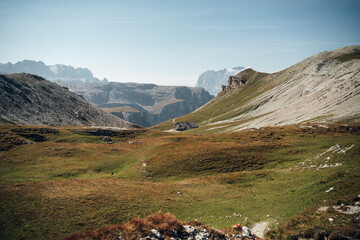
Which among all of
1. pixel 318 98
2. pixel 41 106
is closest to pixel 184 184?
pixel 318 98

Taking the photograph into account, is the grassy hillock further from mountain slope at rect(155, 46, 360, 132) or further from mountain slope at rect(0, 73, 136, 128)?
mountain slope at rect(0, 73, 136, 128)

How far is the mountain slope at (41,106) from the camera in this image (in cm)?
11188

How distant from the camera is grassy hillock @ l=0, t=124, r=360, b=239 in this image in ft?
60.7

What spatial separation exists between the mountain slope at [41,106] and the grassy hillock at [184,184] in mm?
60911

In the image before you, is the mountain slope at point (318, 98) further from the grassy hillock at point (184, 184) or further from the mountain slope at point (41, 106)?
the mountain slope at point (41, 106)

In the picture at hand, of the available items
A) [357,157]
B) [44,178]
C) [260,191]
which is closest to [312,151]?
[357,157]

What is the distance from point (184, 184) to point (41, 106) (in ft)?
431

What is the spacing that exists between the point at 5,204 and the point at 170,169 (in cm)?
2987

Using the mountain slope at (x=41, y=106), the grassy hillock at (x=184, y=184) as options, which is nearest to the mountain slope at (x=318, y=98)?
the grassy hillock at (x=184, y=184)

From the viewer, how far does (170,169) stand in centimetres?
4484

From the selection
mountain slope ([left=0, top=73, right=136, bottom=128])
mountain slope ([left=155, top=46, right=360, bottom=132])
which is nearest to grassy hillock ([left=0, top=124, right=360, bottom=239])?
mountain slope ([left=155, top=46, right=360, bottom=132])

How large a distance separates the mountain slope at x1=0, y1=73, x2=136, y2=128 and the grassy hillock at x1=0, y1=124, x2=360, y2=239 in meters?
60.9

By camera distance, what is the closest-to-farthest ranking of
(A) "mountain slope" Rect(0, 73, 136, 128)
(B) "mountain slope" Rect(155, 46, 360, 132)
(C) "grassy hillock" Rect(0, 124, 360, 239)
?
1. (C) "grassy hillock" Rect(0, 124, 360, 239)
2. (B) "mountain slope" Rect(155, 46, 360, 132)
3. (A) "mountain slope" Rect(0, 73, 136, 128)

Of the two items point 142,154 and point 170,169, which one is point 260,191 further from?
point 142,154
